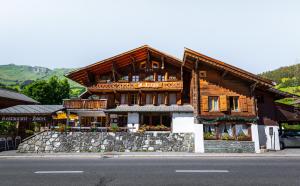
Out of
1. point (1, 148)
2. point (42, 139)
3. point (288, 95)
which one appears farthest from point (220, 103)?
point (1, 148)

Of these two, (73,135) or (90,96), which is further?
(90,96)

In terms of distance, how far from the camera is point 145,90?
26734mm

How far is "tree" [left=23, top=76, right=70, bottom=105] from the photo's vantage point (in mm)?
49250

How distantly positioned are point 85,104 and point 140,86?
7545 millimetres

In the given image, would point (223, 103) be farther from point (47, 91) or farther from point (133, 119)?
point (47, 91)

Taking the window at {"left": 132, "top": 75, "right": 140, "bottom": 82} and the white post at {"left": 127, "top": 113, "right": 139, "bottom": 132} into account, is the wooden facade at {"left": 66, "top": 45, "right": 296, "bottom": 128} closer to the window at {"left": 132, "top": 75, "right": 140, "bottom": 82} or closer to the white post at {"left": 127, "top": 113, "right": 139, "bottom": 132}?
the window at {"left": 132, "top": 75, "right": 140, "bottom": 82}

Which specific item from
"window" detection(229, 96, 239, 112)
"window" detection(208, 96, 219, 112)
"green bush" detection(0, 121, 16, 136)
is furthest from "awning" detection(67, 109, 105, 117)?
"window" detection(229, 96, 239, 112)

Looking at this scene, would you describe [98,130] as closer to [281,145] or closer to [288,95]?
[281,145]

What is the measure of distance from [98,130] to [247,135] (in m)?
16.5

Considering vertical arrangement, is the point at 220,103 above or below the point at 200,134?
above

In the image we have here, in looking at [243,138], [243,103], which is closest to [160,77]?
[243,103]

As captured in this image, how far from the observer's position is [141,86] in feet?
87.4

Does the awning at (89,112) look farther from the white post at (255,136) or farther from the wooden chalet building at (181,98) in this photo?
the white post at (255,136)

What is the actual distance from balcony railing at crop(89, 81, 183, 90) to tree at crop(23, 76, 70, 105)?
29009 millimetres
